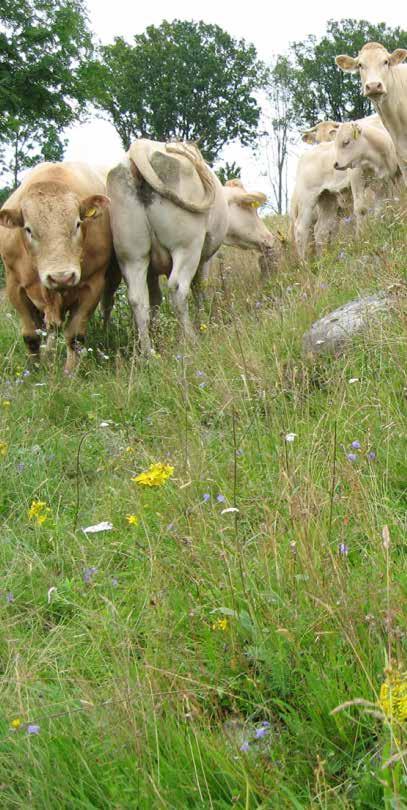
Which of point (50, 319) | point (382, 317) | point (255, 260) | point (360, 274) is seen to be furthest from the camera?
point (255, 260)

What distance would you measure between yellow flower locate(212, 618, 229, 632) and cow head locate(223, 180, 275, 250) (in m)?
9.39

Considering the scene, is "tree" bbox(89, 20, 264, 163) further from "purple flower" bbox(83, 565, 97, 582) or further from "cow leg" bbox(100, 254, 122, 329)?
"purple flower" bbox(83, 565, 97, 582)

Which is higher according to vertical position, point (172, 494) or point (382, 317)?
point (382, 317)

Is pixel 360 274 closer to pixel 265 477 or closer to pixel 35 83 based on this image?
pixel 265 477

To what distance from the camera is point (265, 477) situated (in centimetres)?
382

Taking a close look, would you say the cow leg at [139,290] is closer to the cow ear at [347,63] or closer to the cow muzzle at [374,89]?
the cow muzzle at [374,89]

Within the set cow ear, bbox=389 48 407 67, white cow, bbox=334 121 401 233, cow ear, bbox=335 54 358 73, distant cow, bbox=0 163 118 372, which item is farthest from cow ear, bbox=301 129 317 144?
distant cow, bbox=0 163 118 372

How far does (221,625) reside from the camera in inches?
Answer: 102

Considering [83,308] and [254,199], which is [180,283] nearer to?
[83,308]

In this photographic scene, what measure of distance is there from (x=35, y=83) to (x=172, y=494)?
23.3 m

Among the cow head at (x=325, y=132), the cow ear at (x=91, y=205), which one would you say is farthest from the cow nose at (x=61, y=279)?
the cow head at (x=325, y=132)

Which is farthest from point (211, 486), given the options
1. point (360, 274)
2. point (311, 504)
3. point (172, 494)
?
point (360, 274)

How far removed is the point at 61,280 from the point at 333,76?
4665 cm

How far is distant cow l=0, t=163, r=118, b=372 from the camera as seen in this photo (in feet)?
24.1
